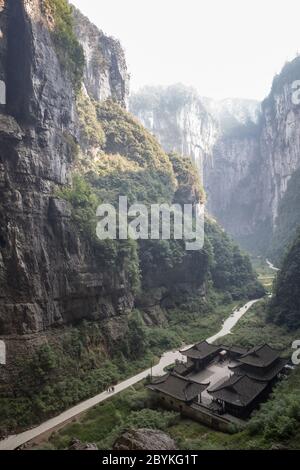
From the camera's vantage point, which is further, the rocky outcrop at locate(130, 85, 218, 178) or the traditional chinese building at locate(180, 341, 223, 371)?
the rocky outcrop at locate(130, 85, 218, 178)

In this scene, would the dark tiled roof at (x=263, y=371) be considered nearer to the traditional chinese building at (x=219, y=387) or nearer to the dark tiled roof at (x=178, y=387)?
the traditional chinese building at (x=219, y=387)

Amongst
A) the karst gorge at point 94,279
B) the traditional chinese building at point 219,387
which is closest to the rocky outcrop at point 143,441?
the karst gorge at point 94,279

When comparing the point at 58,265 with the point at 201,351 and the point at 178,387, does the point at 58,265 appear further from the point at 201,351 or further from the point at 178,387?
the point at 201,351

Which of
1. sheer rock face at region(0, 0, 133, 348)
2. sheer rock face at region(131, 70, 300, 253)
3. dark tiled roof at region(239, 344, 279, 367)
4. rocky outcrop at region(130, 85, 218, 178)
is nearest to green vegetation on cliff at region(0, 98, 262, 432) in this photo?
sheer rock face at region(0, 0, 133, 348)

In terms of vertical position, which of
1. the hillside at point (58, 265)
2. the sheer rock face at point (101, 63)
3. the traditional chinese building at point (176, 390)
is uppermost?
the sheer rock face at point (101, 63)

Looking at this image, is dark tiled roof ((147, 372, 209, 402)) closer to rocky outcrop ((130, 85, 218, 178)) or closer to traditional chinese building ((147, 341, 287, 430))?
traditional chinese building ((147, 341, 287, 430))
